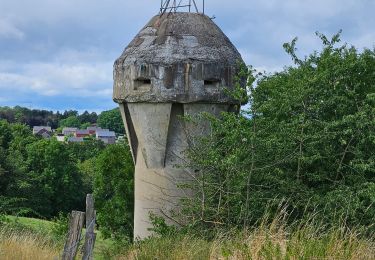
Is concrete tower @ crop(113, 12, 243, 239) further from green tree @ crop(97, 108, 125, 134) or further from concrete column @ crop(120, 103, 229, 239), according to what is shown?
green tree @ crop(97, 108, 125, 134)

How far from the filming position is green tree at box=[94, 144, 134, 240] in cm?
1875

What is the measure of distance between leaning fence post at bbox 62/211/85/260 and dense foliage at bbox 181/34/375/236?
2.89m

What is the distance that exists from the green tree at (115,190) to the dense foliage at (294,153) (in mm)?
8203

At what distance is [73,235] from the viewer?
7.35 metres

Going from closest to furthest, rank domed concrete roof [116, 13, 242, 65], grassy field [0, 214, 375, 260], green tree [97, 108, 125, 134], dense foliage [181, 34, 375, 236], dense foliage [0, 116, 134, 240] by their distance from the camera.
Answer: grassy field [0, 214, 375, 260] < dense foliage [181, 34, 375, 236] < domed concrete roof [116, 13, 242, 65] < dense foliage [0, 116, 134, 240] < green tree [97, 108, 125, 134]

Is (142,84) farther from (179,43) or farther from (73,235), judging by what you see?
(73,235)

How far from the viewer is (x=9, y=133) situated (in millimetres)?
43188

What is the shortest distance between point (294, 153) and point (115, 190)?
10.2 m

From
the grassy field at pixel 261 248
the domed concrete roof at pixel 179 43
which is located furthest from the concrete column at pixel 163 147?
the grassy field at pixel 261 248

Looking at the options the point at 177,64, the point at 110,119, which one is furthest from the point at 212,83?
the point at 110,119

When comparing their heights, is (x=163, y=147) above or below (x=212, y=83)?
below

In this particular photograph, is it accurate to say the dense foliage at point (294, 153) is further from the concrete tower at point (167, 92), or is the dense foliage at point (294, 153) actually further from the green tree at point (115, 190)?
the green tree at point (115, 190)

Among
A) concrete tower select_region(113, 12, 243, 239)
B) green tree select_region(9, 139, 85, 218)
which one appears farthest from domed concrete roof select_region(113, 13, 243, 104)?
green tree select_region(9, 139, 85, 218)

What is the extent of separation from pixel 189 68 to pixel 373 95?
3.01 meters
